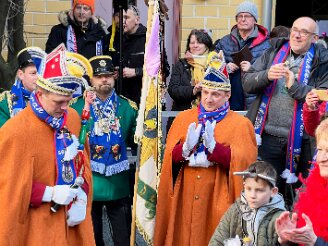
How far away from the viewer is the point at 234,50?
8148mm

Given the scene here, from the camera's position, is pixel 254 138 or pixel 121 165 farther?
pixel 121 165

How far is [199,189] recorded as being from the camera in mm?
6352

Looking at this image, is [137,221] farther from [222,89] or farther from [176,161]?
[222,89]

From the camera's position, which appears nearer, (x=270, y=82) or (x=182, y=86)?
(x=270, y=82)

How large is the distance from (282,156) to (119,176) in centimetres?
131

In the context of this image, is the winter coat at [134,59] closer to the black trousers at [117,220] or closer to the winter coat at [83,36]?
the winter coat at [83,36]

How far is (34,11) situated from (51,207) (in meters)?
5.79

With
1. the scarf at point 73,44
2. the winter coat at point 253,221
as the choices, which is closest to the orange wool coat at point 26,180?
the winter coat at point 253,221

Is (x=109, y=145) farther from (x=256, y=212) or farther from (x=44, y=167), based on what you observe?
(x=256, y=212)

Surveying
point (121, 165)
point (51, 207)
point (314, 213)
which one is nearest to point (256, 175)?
point (314, 213)

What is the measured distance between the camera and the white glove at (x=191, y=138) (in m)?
6.12

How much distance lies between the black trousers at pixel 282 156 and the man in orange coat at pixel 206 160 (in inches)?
19.0

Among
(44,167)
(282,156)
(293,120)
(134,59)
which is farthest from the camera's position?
(134,59)

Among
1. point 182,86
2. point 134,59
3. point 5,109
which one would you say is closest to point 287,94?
point 182,86
